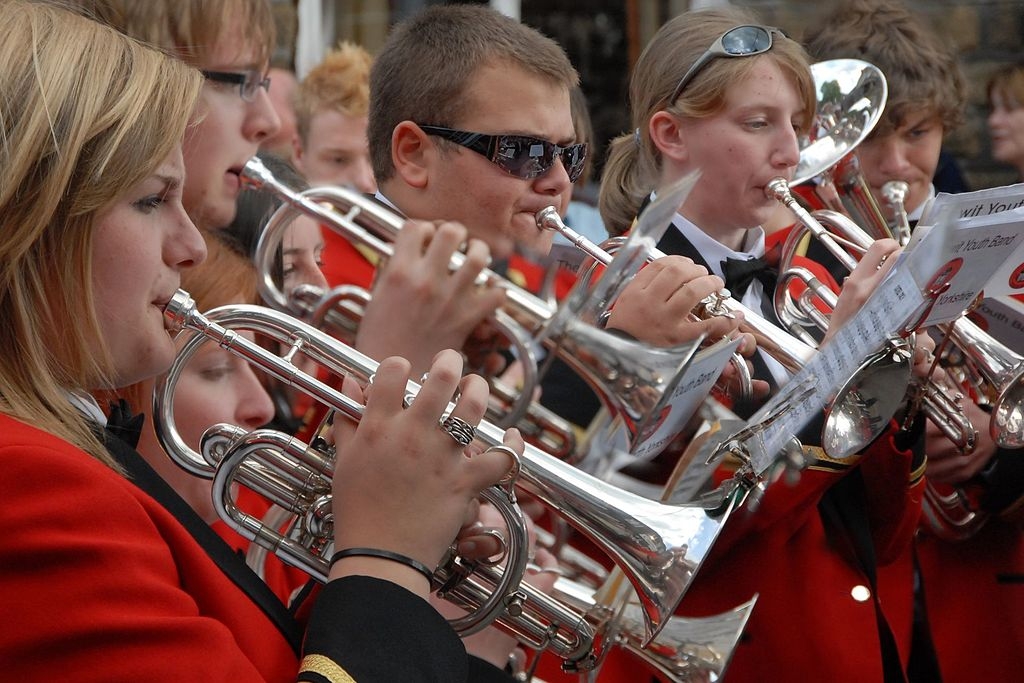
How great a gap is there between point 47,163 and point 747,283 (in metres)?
1.24

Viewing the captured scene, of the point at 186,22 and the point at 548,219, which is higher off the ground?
the point at 548,219

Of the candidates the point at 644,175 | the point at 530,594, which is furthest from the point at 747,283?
the point at 530,594

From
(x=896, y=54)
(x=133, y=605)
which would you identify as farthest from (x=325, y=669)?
(x=896, y=54)

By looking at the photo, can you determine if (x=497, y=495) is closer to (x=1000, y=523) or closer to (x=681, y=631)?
(x=681, y=631)

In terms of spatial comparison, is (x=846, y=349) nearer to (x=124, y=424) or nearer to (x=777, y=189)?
(x=777, y=189)

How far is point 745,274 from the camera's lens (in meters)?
2.24

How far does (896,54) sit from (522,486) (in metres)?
1.87

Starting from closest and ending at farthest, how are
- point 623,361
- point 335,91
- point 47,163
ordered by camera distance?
1. point 47,163
2. point 623,361
3. point 335,91

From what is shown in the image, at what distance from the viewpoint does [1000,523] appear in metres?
2.75

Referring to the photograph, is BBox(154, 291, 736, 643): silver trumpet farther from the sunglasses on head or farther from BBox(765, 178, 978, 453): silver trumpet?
the sunglasses on head

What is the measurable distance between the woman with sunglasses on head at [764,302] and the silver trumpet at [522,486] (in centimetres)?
26

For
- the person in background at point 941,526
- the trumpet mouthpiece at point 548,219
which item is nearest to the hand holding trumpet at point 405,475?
the trumpet mouthpiece at point 548,219

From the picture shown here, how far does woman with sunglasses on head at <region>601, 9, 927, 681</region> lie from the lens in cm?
218

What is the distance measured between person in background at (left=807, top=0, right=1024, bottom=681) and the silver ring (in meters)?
1.25
